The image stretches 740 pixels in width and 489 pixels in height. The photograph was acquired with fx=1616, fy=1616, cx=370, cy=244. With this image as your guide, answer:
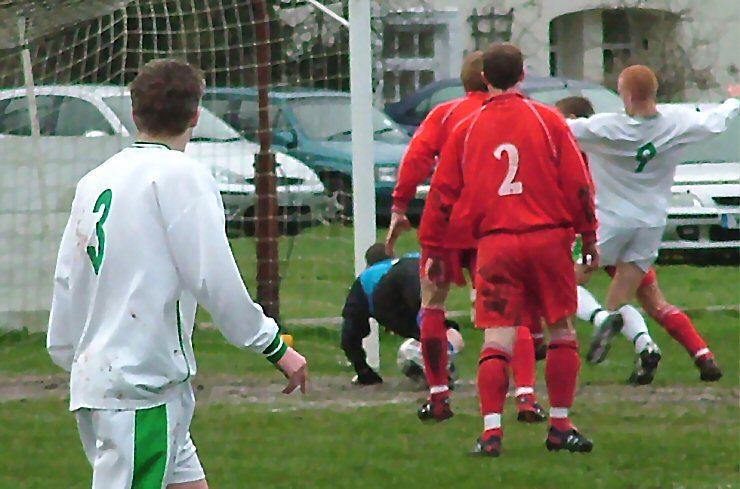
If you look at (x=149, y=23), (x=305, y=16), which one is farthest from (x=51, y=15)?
(x=305, y=16)

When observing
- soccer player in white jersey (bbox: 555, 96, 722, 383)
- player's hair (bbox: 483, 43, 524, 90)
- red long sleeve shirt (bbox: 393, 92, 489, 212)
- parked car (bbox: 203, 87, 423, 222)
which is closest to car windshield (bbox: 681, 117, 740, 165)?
parked car (bbox: 203, 87, 423, 222)

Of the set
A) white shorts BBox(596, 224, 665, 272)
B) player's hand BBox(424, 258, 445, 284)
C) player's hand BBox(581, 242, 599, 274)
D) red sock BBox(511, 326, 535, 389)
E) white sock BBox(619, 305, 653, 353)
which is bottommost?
white sock BBox(619, 305, 653, 353)

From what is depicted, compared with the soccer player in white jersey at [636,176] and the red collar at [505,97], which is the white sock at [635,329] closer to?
the soccer player in white jersey at [636,176]

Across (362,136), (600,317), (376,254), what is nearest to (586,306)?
(600,317)

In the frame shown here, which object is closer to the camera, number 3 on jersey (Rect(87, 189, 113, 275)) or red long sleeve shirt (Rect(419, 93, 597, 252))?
number 3 on jersey (Rect(87, 189, 113, 275))

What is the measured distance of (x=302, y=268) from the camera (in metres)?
11.6

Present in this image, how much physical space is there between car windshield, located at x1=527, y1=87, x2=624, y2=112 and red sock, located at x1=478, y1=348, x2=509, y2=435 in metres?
10.7

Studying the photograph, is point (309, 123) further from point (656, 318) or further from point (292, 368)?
point (292, 368)

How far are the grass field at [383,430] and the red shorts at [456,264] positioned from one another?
656 millimetres

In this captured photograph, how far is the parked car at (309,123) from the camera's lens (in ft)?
35.4

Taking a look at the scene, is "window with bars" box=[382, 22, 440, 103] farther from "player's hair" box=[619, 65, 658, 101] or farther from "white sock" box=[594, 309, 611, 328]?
"player's hair" box=[619, 65, 658, 101]

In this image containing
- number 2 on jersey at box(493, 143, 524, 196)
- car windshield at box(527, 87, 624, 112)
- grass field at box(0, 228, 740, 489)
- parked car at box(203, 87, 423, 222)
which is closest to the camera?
grass field at box(0, 228, 740, 489)

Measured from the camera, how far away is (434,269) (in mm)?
7109

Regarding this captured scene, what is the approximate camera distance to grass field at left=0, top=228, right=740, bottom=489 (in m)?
6.23
